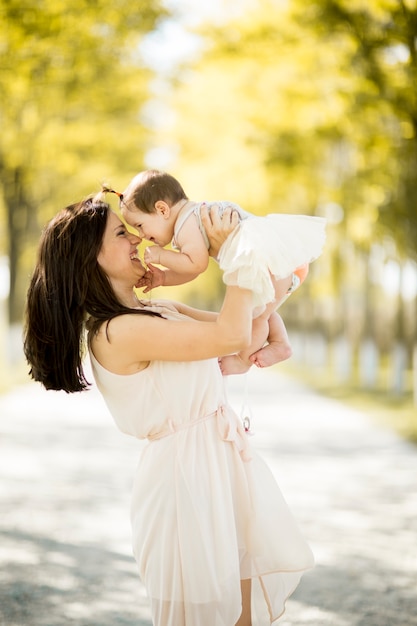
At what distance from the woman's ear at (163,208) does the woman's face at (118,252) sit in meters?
0.12

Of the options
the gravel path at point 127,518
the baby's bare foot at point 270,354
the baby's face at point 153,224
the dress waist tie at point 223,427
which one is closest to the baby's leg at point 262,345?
the baby's bare foot at point 270,354

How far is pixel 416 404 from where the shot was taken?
40.7 feet

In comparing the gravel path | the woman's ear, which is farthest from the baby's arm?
the gravel path

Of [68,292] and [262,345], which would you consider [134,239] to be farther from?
[262,345]

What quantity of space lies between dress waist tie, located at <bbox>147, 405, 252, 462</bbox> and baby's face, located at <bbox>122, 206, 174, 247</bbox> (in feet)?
1.99

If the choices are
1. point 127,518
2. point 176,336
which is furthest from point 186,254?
point 127,518

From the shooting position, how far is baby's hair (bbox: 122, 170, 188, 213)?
3131 mm

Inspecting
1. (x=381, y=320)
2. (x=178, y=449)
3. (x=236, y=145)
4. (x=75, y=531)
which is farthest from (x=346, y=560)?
(x=381, y=320)

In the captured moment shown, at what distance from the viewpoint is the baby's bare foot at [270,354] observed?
339 cm

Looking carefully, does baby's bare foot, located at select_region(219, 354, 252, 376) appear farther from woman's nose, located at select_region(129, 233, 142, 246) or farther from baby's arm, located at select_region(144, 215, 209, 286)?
woman's nose, located at select_region(129, 233, 142, 246)

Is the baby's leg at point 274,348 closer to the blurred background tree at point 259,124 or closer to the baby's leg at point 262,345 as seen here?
the baby's leg at point 262,345

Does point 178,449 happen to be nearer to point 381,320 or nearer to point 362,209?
point 362,209

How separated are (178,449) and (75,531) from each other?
128 inches

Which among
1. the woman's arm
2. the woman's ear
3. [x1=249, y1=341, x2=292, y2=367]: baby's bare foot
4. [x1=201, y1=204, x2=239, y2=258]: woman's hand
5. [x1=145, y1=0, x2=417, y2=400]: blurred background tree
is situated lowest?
[x1=249, y1=341, x2=292, y2=367]: baby's bare foot
